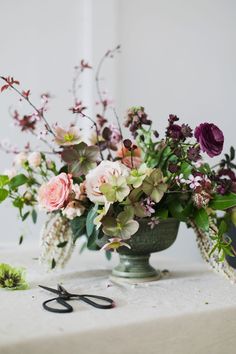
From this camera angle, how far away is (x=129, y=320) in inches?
31.2

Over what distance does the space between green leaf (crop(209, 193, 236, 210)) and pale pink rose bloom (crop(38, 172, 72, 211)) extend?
0.32 metres

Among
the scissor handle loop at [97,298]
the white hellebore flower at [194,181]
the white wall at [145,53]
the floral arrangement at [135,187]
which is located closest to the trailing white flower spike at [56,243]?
the floral arrangement at [135,187]

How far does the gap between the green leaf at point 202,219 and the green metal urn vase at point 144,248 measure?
61mm

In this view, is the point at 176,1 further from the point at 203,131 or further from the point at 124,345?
the point at 124,345

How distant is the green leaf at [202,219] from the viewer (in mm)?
1015

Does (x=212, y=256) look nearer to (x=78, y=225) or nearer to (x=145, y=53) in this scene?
(x=78, y=225)

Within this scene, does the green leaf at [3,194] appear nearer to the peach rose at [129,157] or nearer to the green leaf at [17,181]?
the green leaf at [17,181]

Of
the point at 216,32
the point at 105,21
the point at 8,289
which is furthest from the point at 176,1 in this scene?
the point at 8,289

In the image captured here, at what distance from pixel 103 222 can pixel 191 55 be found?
106 centimetres

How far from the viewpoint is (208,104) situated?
5.88ft

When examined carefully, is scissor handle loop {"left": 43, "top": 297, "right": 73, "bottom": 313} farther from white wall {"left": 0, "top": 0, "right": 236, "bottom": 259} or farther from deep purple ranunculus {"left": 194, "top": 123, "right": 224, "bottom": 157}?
white wall {"left": 0, "top": 0, "right": 236, "bottom": 259}

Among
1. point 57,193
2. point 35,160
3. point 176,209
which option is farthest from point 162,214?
point 35,160

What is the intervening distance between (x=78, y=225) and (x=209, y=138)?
37cm

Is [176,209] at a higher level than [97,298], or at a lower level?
higher
